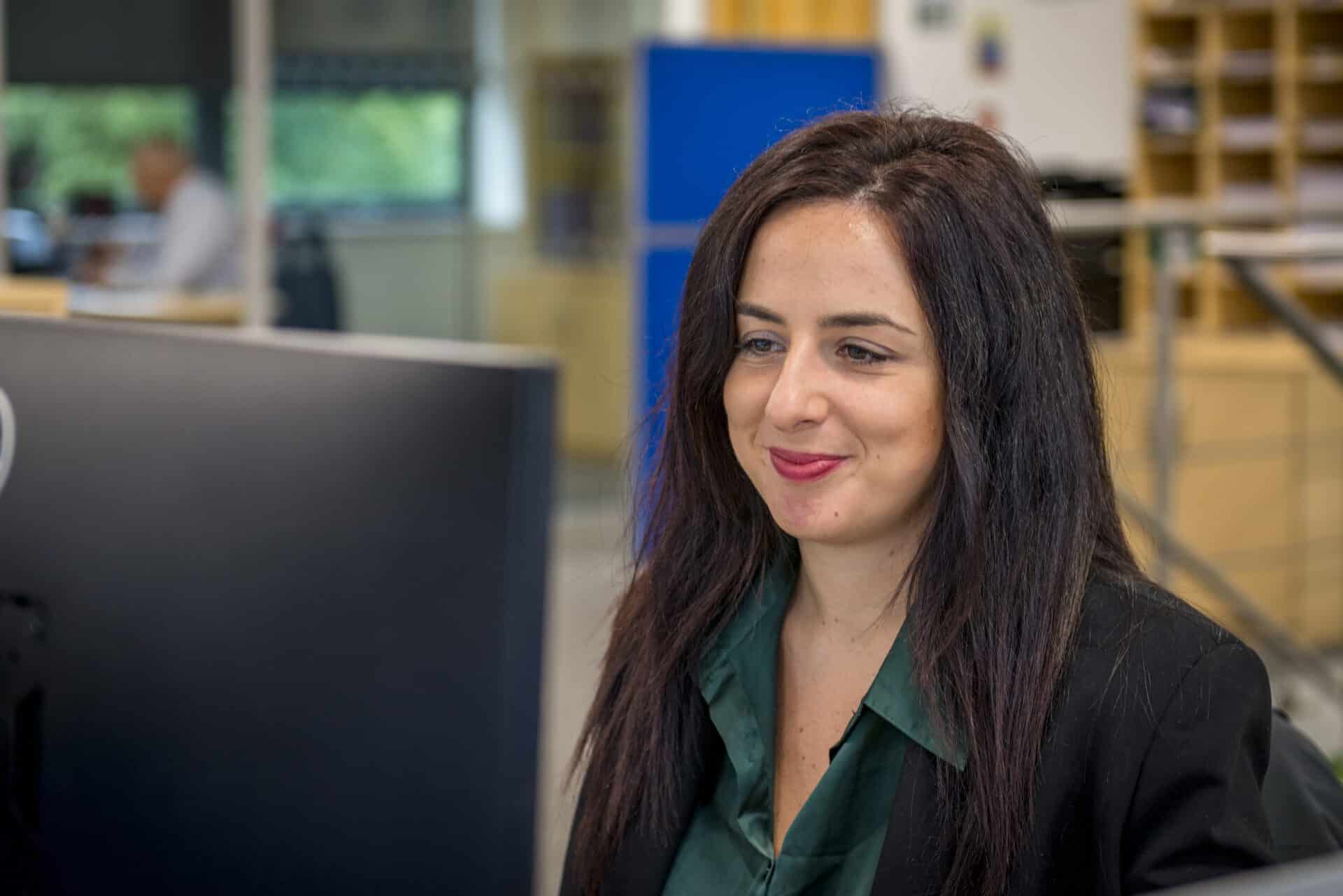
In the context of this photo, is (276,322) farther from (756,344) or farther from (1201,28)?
(756,344)

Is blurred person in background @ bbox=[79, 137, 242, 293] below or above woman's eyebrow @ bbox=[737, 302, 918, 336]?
above

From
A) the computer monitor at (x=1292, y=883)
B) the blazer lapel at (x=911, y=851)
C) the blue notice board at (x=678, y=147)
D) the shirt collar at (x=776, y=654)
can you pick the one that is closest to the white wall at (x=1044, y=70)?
the blue notice board at (x=678, y=147)

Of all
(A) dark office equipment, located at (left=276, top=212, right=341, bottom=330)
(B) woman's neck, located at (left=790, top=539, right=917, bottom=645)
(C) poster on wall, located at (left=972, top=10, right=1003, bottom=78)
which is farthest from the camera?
(C) poster on wall, located at (left=972, top=10, right=1003, bottom=78)

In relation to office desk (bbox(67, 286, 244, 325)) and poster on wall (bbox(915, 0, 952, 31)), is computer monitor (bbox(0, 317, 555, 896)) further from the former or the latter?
poster on wall (bbox(915, 0, 952, 31))

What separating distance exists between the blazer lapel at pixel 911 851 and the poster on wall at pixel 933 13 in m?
5.43

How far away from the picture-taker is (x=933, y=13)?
6.23 meters

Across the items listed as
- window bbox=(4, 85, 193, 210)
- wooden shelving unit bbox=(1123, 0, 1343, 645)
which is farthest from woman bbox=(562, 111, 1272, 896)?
window bbox=(4, 85, 193, 210)

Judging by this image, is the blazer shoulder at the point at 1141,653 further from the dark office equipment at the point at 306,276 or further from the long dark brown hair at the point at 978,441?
the dark office equipment at the point at 306,276

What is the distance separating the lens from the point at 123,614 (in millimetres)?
890

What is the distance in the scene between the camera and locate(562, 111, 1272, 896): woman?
3.59 feet

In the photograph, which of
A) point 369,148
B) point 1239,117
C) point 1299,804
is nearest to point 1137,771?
point 1299,804

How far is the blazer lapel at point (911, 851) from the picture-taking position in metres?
1.12

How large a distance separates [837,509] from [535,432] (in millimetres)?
523

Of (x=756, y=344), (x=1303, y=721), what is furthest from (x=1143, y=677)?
(x=1303, y=721)
